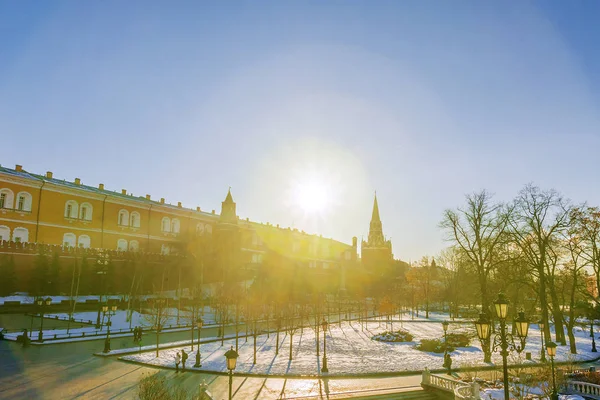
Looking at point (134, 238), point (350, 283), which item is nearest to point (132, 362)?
point (134, 238)

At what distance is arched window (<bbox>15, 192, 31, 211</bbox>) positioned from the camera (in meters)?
47.3

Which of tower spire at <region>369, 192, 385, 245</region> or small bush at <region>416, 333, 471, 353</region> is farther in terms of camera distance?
tower spire at <region>369, 192, 385, 245</region>

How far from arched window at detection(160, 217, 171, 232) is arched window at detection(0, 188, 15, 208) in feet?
70.1

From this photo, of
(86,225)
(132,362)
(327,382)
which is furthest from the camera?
(86,225)

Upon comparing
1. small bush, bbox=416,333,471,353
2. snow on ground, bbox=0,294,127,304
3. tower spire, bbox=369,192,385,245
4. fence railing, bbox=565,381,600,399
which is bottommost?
small bush, bbox=416,333,471,353

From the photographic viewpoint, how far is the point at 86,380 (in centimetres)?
1931

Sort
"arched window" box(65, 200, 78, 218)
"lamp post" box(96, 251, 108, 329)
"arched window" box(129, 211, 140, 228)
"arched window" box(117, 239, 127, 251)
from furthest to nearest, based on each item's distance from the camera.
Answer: "arched window" box(129, 211, 140, 228)
"arched window" box(117, 239, 127, 251)
"arched window" box(65, 200, 78, 218)
"lamp post" box(96, 251, 108, 329)

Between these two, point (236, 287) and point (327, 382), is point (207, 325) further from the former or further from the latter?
point (327, 382)

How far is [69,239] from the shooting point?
52250mm

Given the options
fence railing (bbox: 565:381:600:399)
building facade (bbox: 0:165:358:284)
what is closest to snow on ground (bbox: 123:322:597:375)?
Result: fence railing (bbox: 565:381:600:399)

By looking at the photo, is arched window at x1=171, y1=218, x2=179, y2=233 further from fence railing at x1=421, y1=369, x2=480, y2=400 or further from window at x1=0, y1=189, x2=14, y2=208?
fence railing at x1=421, y1=369, x2=480, y2=400

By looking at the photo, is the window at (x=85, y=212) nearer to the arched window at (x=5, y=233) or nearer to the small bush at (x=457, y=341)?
the arched window at (x=5, y=233)

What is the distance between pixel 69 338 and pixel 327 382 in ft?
65.4

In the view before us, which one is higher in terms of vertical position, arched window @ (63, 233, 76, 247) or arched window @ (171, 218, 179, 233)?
arched window @ (171, 218, 179, 233)
